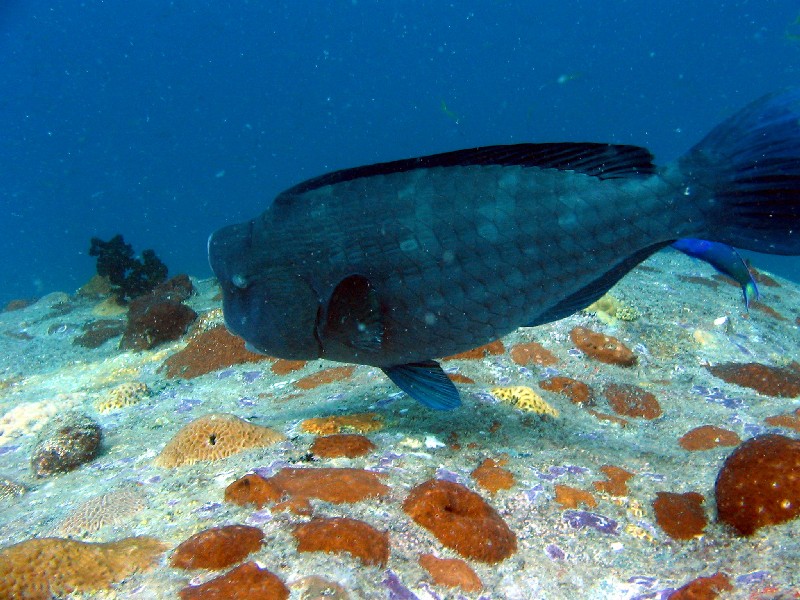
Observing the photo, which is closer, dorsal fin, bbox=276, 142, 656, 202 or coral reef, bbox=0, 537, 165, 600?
coral reef, bbox=0, 537, 165, 600

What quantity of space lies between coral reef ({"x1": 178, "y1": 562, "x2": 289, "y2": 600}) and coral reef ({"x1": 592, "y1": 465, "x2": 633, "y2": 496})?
2.13 meters

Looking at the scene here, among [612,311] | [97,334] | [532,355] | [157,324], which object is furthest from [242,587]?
[97,334]

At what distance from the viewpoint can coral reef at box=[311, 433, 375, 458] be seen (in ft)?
10.5

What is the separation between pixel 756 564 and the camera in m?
2.11

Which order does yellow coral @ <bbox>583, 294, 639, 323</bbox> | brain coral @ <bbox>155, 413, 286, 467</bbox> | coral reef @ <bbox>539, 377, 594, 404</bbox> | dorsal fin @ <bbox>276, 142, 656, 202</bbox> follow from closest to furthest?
dorsal fin @ <bbox>276, 142, 656, 202</bbox> < brain coral @ <bbox>155, 413, 286, 467</bbox> < coral reef @ <bbox>539, 377, 594, 404</bbox> < yellow coral @ <bbox>583, 294, 639, 323</bbox>

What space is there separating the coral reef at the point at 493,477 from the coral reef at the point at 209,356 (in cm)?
409

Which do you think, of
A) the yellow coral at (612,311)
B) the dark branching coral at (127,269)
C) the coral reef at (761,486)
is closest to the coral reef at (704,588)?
the coral reef at (761,486)

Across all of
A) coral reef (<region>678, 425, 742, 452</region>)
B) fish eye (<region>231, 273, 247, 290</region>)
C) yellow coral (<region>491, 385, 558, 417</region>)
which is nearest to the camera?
fish eye (<region>231, 273, 247, 290</region>)

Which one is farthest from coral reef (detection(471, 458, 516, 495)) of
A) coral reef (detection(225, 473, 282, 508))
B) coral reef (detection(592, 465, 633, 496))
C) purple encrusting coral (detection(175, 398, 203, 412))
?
purple encrusting coral (detection(175, 398, 203, 412))

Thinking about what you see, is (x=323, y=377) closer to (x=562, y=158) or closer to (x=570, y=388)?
(x=570, y=388)

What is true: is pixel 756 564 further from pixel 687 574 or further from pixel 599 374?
pixel 599 374

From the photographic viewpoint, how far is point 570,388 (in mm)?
4703

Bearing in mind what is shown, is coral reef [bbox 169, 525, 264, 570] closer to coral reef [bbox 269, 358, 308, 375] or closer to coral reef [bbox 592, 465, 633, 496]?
coral reef [bbox 592, 465, 633, 496]

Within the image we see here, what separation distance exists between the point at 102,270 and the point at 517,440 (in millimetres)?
12644
